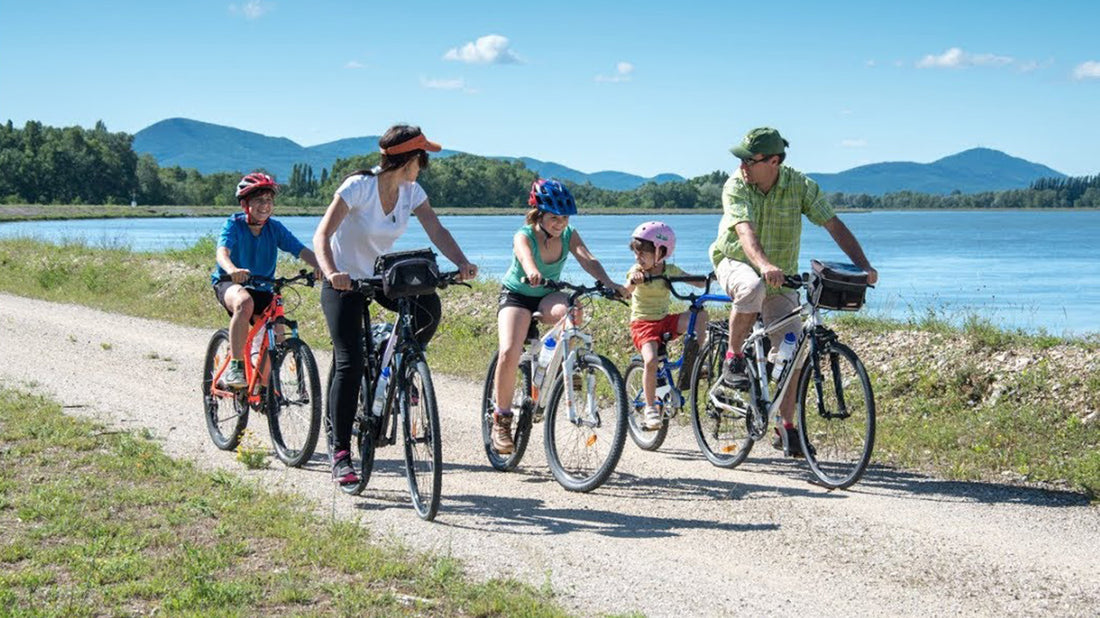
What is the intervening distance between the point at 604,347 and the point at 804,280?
600cm

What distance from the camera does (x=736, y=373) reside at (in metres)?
7.94

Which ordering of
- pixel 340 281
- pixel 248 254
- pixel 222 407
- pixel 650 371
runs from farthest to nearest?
pixel 222 407
pixel 248 254
pixel 650 371
pixel 340 281

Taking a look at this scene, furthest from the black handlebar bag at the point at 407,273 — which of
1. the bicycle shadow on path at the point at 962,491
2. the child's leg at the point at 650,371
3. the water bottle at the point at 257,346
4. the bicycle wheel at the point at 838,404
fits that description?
the bicycle shadow on path at the point at 962,491

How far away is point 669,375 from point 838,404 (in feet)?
4.38

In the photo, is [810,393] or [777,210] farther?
[777,210]

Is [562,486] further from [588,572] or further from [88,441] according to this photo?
[88,441]

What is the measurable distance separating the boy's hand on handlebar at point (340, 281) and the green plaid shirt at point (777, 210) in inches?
99.1

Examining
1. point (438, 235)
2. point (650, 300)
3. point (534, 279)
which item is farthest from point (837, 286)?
point (438, 235)

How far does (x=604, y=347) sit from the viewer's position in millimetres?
13320

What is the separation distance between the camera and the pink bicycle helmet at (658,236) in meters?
8.09

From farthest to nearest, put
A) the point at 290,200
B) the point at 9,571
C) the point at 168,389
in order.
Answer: the point at 290,200
the point at 168,389
the point at 9,571

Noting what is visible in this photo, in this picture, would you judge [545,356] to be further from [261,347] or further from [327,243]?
[261,347]

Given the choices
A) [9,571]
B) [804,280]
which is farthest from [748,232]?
[9,571]

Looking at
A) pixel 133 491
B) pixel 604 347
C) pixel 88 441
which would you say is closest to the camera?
pixel 133 491
